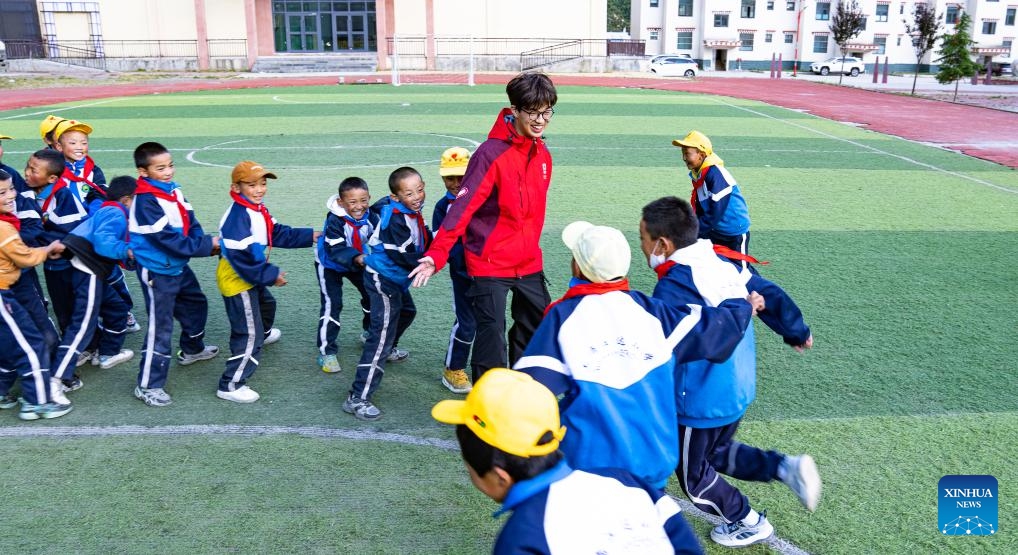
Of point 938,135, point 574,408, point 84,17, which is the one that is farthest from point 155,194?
point 84,17

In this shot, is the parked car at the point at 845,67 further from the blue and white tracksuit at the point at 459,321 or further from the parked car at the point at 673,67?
the blue and white tracksuit at the point at 459,321

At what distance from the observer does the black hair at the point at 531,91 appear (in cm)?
432

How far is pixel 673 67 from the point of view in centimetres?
4703

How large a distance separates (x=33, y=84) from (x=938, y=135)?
3545cm

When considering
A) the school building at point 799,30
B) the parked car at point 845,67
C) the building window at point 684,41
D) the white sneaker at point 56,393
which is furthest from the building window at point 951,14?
the white sneaker at point 56,393

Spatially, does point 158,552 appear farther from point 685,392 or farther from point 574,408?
point 685,392

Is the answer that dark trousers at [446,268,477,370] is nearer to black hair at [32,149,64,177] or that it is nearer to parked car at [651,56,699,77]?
black hair at [32,149,64,177]

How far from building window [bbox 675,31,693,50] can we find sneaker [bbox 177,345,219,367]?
64.7 metres

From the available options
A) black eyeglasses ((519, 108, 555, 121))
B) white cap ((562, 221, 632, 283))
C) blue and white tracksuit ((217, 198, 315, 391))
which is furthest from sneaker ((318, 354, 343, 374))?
white cap ((562, 221, 632, 283))

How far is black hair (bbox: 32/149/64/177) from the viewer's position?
572cm

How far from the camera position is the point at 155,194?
5062 millimetres

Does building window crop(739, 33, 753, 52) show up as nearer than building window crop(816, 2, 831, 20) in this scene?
No

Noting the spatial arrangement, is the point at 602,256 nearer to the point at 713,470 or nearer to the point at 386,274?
the point at 713,470

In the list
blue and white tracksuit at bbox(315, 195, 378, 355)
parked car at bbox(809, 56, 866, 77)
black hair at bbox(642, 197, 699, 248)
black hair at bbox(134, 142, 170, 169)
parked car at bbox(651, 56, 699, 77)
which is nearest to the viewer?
black hair at bbox(642, 197, 699, 248)
